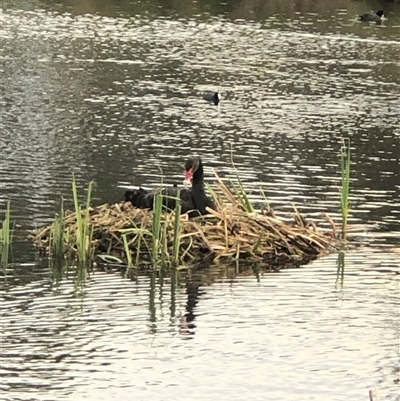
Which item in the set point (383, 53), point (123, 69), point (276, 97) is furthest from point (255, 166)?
point (383, 53)

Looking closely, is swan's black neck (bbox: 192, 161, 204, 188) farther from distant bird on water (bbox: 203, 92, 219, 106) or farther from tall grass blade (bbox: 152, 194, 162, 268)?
distant bird on water (bbox: 203, 92, 219, 106)

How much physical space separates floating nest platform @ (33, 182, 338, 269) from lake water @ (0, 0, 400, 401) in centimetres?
41

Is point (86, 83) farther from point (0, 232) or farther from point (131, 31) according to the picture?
point (0, 232)

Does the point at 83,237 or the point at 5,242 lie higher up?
the point at 83,237

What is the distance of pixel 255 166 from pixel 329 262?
7530 mm

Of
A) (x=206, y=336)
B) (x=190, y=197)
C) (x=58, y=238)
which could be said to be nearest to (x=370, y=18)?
(x=190, y=197)

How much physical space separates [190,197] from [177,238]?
5.56 feet

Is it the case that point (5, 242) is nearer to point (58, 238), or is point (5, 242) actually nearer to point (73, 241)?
point (58, 238)

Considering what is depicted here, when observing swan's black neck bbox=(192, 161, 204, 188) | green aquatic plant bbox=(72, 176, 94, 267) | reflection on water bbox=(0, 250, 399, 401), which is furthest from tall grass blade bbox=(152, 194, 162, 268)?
swan's black neck bbox=(192, 161, 204, 188)

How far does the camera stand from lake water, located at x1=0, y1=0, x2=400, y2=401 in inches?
452

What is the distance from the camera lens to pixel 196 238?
52.3 feet

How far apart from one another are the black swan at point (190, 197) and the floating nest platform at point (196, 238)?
0.19 metres

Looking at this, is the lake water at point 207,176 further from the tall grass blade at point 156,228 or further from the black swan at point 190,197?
the black swan at point 190,197

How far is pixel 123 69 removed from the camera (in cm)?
3750
